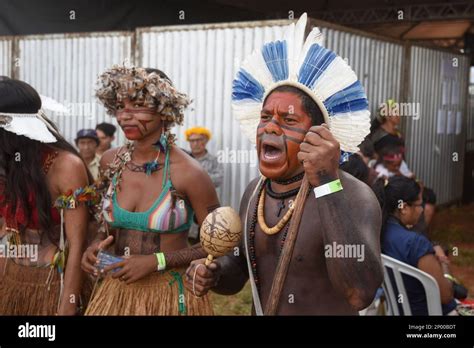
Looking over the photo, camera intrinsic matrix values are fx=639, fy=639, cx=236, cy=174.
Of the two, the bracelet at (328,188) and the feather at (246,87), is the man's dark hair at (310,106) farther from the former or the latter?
the bracelet at (328,188)

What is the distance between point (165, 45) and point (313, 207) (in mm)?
5674

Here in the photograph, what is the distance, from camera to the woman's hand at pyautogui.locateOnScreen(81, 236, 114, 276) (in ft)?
9.49

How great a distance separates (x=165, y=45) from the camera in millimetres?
7594

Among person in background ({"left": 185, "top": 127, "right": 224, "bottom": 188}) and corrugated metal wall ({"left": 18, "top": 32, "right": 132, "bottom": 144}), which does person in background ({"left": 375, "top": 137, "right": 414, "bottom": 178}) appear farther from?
corrugated metal wall ({"left": 18, "top": 32, "right": 132, "bottom": 144})

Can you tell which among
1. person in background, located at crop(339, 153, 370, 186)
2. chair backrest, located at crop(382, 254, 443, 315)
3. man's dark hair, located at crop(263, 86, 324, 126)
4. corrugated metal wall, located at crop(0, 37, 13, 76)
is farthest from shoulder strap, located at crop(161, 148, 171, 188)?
corrugated metal wall, located at crop(0, 37, 13, 76)

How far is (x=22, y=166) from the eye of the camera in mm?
3033

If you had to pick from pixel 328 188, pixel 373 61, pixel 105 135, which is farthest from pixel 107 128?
pixel 328 188

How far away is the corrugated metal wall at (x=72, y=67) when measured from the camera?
816 centimetres

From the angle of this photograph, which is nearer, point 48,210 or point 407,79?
point 48,210

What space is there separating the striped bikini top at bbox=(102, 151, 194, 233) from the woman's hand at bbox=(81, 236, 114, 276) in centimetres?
9

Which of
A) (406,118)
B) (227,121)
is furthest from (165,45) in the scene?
(406,118)

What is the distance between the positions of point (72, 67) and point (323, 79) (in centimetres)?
671

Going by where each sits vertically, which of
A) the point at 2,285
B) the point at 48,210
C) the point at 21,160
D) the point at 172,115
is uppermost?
the point at 172,115

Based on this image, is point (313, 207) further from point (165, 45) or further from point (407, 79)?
point (407, 79)
